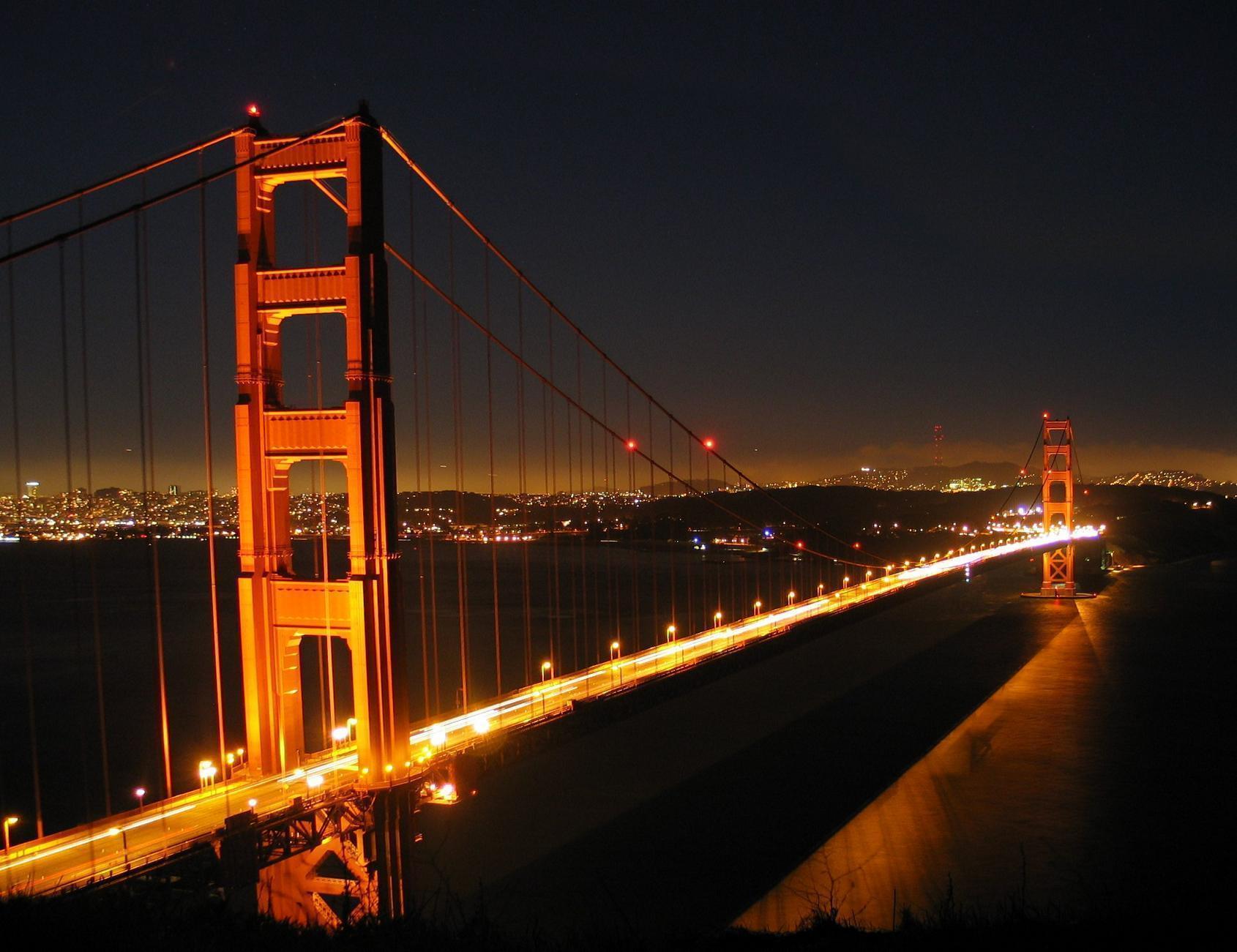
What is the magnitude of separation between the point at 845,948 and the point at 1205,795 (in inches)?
384

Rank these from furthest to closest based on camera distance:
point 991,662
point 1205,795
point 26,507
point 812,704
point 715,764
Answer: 1. point 991,662
2. point 812,704
3. point 26,507
4. point 715,764
5. point 1205,795

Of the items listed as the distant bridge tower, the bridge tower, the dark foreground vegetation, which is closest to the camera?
the dark foreground vegetation

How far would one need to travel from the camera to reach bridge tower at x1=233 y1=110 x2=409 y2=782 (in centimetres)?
796

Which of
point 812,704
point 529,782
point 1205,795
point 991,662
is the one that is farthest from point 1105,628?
point 529,782

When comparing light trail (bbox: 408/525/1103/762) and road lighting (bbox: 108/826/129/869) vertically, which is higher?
road lighting (bbox: 108/826/129/869)

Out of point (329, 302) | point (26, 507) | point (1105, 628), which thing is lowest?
point (1105, 628)

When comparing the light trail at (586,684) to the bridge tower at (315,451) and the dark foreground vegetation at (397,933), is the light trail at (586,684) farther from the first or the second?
the dark foreground vegetation at (397,933)

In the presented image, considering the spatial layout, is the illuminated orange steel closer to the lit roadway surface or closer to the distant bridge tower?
the distant bridge tower

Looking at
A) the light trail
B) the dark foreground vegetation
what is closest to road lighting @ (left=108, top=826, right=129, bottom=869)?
the dark foreground vegetation

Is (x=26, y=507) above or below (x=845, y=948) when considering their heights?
above

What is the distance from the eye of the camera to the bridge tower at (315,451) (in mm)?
7961

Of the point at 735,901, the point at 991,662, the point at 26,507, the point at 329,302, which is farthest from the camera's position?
the point at 991,662

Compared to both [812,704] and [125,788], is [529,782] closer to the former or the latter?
[125,788]

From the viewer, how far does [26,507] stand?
54.2ft
